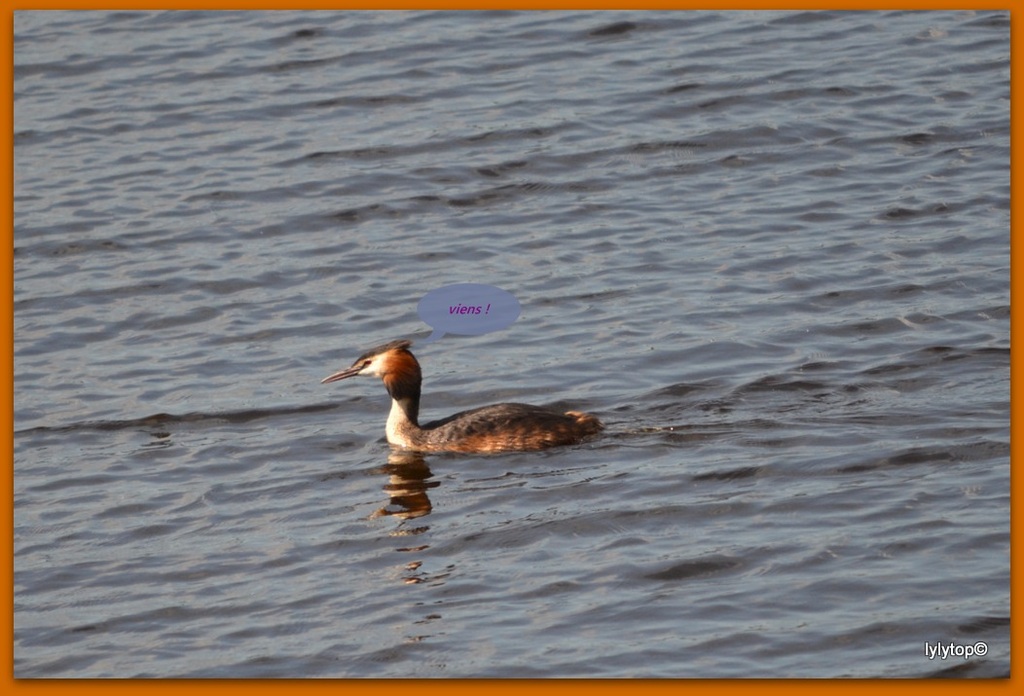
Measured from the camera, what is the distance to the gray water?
9.20 m

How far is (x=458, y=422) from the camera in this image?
12.0 m

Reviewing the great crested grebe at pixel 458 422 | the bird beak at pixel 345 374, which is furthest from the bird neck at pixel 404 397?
the bird beak at pixel 345 374

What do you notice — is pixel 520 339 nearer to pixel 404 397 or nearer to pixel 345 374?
pixel 404 397

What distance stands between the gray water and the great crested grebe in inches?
5.5

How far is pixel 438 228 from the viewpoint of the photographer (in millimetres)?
16000

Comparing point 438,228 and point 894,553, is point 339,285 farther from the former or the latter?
point 894,553

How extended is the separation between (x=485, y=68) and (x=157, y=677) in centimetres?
1162

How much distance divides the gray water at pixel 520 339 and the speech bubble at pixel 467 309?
0.18 metres

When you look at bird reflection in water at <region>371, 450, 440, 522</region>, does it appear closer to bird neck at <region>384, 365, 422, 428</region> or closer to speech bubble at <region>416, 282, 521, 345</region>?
bird neck at <region>384, 365, 422, 428</region>

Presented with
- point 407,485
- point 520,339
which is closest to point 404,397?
point 407,485

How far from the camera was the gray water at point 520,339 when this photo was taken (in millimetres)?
9203

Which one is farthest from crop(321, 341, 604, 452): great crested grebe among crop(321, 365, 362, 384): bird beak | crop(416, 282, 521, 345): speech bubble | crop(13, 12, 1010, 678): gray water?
crop(416, 282, 521, 345): speech bubble

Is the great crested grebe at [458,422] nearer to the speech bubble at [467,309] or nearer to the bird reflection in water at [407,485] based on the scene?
the bird reflection in water at [407,485]

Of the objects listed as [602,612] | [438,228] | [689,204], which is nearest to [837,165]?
[689,204]
